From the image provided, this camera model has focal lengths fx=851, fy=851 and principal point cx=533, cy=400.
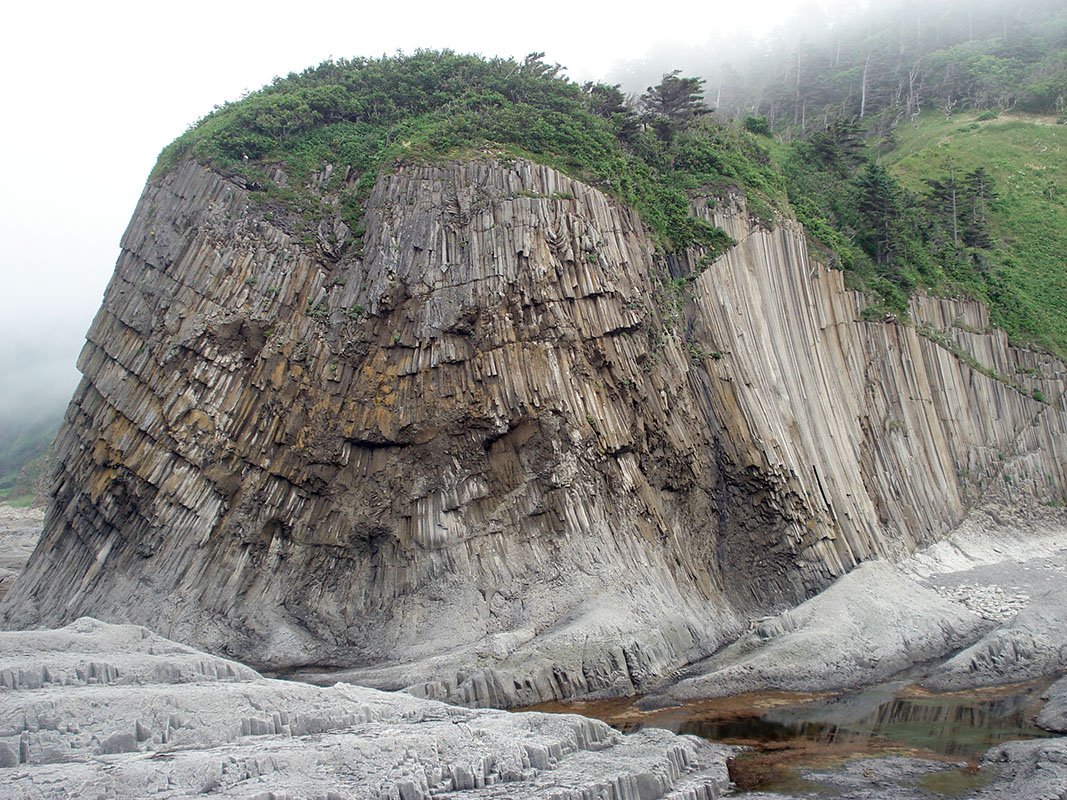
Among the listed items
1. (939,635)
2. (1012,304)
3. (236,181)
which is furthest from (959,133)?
(236,181)

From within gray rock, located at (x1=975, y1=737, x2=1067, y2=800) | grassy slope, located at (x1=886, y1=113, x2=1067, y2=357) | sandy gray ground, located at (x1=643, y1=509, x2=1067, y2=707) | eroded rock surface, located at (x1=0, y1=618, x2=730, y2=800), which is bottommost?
sandy gray ground, located at (x1=643, y1=509, x2=1067, y2=707)

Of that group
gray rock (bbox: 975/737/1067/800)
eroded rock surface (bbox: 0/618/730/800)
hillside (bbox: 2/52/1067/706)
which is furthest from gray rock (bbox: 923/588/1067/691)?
eroded rock surface (bbox: 0/618/730/800)

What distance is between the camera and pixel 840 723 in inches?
756

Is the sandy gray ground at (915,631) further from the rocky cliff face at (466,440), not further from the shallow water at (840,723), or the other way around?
the rocky cliff face at (466,440)

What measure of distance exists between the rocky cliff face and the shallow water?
105 inches

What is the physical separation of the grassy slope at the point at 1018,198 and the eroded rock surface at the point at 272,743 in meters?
28.7

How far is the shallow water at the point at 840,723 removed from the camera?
16641 millimetres

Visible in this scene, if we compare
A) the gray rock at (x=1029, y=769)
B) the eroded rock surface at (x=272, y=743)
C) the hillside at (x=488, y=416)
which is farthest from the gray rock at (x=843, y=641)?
the gray rock at (x=1029, y=769)

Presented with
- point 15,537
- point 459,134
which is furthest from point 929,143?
point 15,537

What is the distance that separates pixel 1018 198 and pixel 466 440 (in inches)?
1409

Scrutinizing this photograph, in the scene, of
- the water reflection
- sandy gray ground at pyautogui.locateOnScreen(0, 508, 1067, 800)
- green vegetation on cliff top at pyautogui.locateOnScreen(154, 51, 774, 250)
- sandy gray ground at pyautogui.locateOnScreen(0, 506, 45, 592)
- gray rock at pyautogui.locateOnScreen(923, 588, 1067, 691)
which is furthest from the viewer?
sandy gray ground at pyautogui.locateOnScreen(0, 506, 45, 592)

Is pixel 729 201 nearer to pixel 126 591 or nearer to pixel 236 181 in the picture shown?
pixel 236 181

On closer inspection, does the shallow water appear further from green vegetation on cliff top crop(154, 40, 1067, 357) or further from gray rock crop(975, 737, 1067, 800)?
green vegetation on cliff top crop(154, 40, 1067, 357)

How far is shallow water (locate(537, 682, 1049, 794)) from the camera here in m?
16.6
